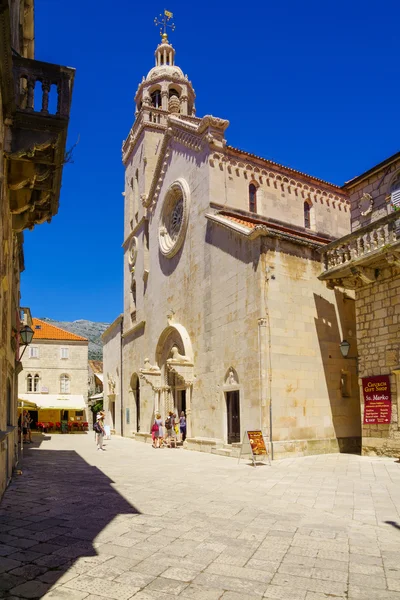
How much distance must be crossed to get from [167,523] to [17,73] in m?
7.31

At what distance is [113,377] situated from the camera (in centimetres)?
3766

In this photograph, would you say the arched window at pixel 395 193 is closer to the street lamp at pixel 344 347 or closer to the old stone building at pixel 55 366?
the street lamp at pixel 344 347

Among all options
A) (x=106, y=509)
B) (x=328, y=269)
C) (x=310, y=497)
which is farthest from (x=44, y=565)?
(x=328, y=269)

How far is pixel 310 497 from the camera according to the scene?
360 inches

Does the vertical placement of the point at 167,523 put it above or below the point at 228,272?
below

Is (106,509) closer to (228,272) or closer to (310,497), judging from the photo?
(310,497)

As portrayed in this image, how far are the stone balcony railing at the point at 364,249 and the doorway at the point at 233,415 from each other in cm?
525

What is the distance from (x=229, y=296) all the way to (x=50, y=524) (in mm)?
11702

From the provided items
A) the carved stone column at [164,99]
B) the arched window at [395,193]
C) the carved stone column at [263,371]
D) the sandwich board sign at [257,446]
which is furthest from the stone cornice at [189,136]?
the sandwich board sign at [257,446]

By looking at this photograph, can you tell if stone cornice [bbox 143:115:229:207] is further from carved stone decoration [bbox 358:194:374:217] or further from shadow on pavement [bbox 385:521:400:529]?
shadow on pavement [bbox 385:521:400:529]

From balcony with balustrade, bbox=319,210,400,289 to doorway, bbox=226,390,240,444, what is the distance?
5.20 meters

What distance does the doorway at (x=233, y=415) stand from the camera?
17.3 m

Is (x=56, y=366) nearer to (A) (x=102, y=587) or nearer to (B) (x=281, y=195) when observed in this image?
(B) (x=281, y=195)

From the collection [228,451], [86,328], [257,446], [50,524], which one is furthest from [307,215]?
[86,328]
